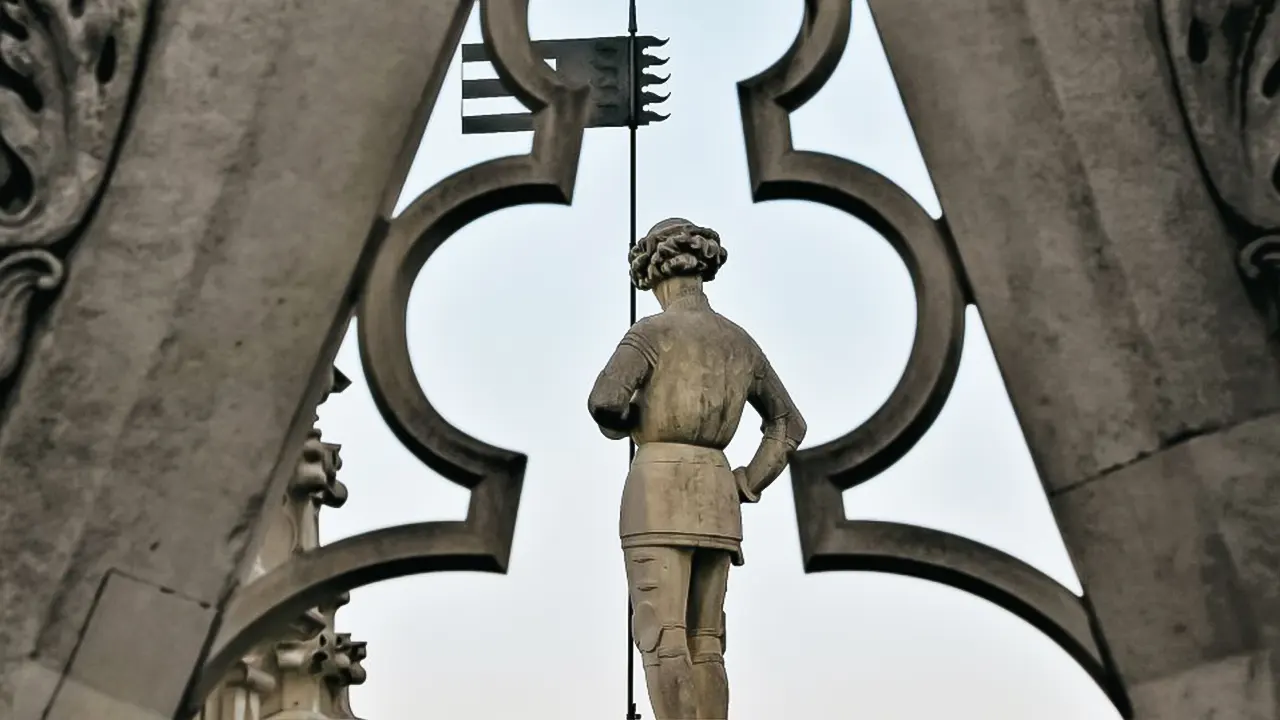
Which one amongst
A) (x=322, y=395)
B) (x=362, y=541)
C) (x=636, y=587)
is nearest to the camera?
(x=636, y=587)

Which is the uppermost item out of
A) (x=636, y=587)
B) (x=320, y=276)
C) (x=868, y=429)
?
(x=320, y=276)

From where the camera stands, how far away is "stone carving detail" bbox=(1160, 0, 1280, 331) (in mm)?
8109

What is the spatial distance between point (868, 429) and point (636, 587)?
1132 mm

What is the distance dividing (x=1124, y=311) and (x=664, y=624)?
2044 millimetres

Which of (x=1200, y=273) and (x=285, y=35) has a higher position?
(x=285, y=35)

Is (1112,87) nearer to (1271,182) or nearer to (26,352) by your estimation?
(1271,182)

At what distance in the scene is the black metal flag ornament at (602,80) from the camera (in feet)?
33.6

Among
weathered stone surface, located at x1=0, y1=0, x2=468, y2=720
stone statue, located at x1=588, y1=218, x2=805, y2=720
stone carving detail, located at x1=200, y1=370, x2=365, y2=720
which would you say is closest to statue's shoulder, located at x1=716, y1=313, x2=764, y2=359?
Result: stone statue, located at x1=588, y1=218, x2=805, y2=720

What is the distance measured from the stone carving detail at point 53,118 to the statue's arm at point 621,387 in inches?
82.4

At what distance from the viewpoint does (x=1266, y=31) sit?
8289mm

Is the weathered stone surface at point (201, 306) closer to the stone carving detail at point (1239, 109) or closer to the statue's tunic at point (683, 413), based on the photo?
the statue's tunic at point (683, 413)

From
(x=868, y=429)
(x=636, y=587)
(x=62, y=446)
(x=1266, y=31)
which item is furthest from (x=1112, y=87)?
(x=62, y=446)

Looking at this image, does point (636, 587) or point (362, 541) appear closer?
point (636, 587)

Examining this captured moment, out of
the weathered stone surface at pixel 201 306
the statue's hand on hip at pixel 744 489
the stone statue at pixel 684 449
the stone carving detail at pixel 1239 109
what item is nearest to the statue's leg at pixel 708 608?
the stone statue at pixel 684 449
